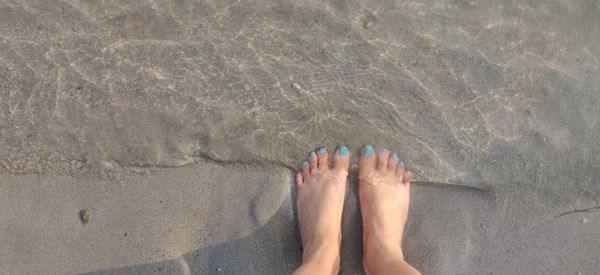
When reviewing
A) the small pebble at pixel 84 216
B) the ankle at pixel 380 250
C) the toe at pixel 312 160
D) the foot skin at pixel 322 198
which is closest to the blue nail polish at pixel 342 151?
the foot skin at pixel 322 198

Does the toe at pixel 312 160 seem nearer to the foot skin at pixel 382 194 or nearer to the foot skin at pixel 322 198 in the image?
the foot skin at pixel 322 198

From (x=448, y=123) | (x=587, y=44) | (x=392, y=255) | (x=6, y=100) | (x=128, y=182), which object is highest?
(x=587, y=44)

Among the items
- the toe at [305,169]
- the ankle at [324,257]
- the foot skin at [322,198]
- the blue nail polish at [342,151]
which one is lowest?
the ankle at [324,257]

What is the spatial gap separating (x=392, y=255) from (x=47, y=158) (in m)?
1.83

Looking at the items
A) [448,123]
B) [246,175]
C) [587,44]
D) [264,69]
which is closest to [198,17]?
[264,69]

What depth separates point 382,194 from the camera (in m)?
2.35

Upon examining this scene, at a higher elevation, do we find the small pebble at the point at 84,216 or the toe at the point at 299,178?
the toe at the point at 299,178

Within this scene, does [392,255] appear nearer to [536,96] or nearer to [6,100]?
[536,96]

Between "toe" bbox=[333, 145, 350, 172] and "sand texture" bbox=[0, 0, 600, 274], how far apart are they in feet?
0.19

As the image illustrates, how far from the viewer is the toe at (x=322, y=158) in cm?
232

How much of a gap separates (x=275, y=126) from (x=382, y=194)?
26.9 inches

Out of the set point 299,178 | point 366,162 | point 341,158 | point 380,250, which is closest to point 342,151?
point 341,158

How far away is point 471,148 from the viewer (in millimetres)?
2318

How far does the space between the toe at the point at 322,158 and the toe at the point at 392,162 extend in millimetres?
343
